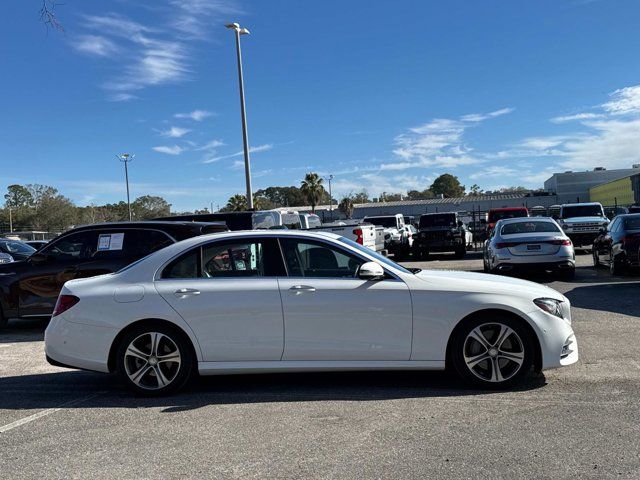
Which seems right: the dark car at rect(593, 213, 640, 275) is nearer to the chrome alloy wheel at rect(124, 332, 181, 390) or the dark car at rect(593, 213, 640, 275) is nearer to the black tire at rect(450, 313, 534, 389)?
the black tire at rect(450, 313, 534, 389)

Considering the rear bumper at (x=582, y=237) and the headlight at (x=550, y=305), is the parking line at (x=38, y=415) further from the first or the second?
the rear bumper at (x=582, y=237)

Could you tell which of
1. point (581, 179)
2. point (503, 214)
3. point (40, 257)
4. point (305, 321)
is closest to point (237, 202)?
point (581, 179)

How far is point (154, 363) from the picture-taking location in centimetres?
552

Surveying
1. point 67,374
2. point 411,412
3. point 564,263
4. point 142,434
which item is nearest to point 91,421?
point 142,434

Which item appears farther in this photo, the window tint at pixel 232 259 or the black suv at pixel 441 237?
the black suv at pixel 441 237

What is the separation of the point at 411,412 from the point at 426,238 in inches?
693

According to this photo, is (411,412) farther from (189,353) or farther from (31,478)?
Answer: (31,478)

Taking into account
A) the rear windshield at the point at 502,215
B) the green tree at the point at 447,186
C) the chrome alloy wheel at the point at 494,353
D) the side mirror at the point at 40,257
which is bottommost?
the chrome alloy wheel at the point at 494,353

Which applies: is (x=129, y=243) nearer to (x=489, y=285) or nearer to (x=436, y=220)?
(x=489, y=285)

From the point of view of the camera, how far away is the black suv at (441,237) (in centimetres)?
2170

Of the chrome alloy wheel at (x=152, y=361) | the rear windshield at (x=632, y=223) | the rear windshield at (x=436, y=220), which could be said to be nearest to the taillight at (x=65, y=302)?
the chrome alloy wheel at (x=152, y=361)

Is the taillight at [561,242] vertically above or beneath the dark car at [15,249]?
beneath

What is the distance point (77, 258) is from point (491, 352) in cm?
683

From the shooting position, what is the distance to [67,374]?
22.4 ft
